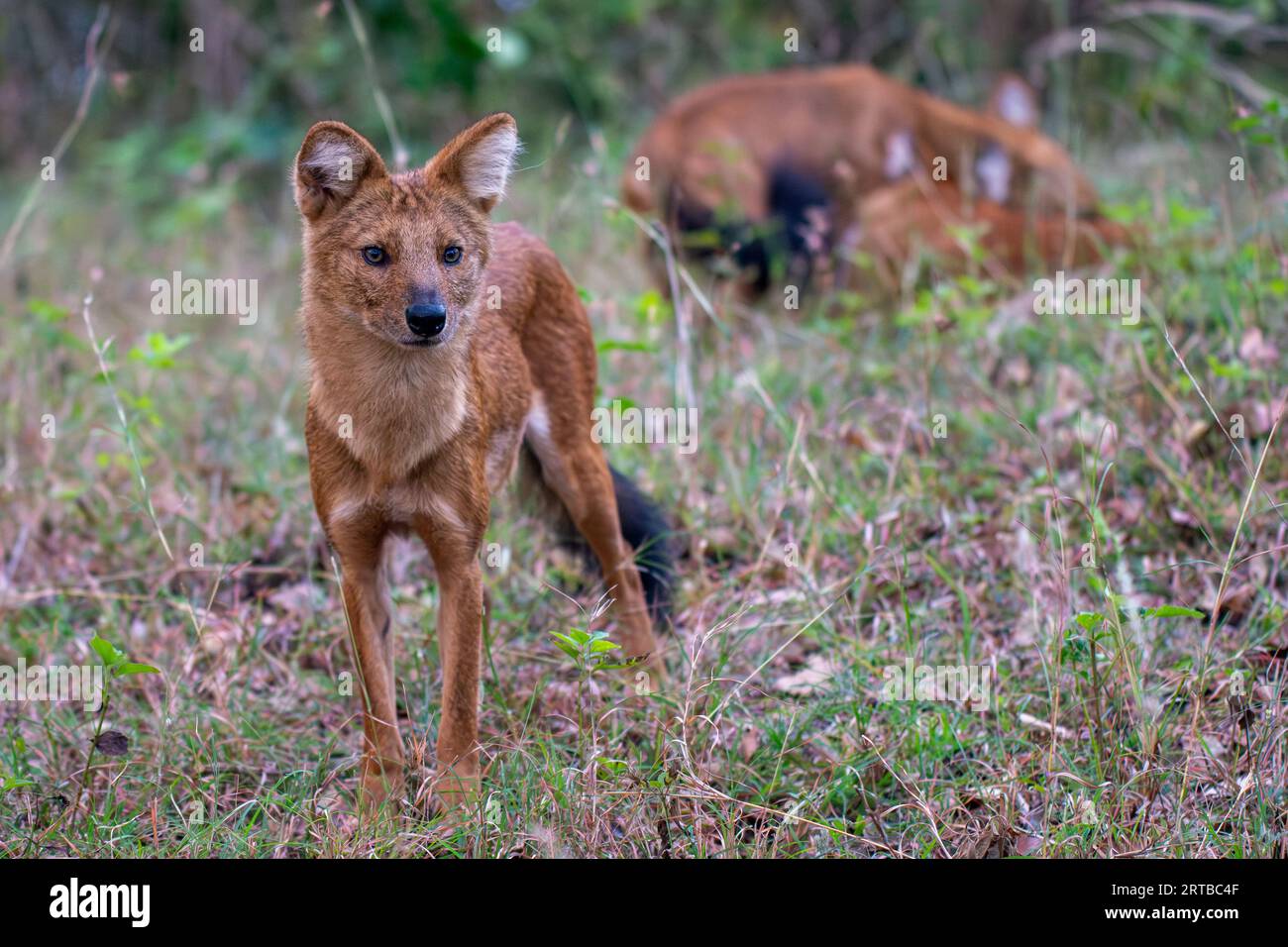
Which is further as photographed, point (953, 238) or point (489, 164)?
point (953, 238)

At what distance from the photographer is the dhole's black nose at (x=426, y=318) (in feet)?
11.4

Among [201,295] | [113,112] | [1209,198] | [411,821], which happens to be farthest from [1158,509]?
[113,112]

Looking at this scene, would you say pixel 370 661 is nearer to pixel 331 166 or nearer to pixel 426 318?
pixel 426 318

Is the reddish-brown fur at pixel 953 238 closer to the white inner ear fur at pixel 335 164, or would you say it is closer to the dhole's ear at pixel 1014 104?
the dhole's ear at pixel 1014 104

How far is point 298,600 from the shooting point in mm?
4895

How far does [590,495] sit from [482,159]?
49.2 inches

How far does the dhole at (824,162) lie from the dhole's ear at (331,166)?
356 cm

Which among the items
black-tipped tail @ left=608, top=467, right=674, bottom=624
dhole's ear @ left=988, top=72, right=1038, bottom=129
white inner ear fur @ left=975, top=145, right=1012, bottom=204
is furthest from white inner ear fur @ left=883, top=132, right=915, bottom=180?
black-tipped tail @ left=608, top=467, right=674, bottom=624

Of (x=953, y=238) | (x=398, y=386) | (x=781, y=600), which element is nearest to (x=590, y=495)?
(x=781, y=600)

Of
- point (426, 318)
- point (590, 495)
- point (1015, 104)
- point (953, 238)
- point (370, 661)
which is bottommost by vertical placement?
point (370, 661)

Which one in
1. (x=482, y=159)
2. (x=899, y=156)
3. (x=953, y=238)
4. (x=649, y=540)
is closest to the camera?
(x=482, y=159)

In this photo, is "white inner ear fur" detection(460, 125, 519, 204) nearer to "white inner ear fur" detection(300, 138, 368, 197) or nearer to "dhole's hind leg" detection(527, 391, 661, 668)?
"white inner ear fur" detection(300, 138, 368, 197)

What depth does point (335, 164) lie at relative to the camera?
359 cm

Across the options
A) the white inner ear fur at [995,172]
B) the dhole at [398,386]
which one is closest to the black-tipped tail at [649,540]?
the dhole at [398,386]
